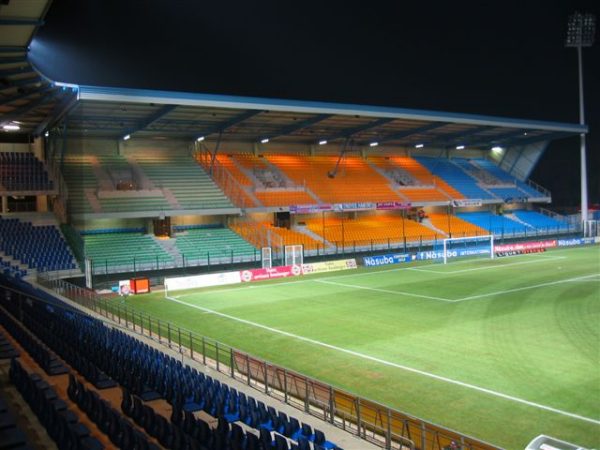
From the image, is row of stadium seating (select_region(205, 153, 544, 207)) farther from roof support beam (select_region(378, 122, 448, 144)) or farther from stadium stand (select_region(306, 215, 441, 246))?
roof support beam (select_region(378, 122, 448, 144))

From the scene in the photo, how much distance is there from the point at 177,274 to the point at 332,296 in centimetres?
1044

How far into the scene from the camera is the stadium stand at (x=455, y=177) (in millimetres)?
55438

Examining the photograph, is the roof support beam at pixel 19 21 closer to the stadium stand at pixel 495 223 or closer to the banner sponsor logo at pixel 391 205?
the banner sponsor logo at pixel 391 205

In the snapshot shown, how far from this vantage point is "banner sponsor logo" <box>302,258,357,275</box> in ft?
118

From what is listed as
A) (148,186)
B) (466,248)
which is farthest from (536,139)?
(148,186)

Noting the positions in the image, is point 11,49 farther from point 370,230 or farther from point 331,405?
point 370,230

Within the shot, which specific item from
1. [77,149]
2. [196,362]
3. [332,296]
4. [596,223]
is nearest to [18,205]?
[77,149]

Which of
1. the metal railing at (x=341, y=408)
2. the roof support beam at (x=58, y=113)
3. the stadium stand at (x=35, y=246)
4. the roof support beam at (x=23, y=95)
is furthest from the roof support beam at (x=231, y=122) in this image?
the metal railing at (x=341, y=408)

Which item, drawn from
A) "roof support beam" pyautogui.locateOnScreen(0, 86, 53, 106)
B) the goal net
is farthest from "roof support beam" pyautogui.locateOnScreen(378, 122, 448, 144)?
"roof support beam" pyautogui.locateOnScreen(0, 86, 53, 106)

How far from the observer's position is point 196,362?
50.4ft

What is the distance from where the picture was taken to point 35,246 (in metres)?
31.4

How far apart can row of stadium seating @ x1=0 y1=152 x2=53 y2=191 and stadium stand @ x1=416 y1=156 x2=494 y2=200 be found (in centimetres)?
3754

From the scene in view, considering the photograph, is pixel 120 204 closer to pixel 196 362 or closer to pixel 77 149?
pixel 77 149

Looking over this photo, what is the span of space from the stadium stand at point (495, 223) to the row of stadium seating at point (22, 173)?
37724 millimetres
